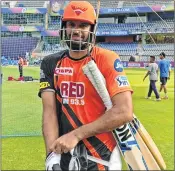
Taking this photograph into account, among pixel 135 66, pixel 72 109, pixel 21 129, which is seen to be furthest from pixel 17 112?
pixel 135 66

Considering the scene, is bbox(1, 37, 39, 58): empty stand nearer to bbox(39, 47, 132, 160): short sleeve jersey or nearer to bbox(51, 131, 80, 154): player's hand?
bbox(39, 47, 132, 160): short sleeve jersey

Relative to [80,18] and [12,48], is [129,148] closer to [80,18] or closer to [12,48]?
[80,18]

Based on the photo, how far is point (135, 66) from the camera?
127ft

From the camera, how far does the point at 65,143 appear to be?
196 cm

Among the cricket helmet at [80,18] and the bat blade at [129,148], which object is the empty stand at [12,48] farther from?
the bat blade at [129,148]

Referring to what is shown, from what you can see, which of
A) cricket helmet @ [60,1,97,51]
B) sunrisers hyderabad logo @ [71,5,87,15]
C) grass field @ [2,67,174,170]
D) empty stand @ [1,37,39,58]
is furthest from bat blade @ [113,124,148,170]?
empty stand @ [1,37,39,58]

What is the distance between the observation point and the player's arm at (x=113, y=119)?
A: 194cm

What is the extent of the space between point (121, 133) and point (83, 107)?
0.25 metres

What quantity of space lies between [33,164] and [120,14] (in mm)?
36127

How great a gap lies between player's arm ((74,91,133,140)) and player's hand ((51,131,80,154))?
0.03 meters

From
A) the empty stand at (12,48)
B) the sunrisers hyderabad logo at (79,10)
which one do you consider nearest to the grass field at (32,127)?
the sunrisers hyderabad logo at (79,10)

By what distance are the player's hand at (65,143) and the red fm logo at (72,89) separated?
8.5 inches

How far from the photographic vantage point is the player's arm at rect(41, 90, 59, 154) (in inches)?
83.7

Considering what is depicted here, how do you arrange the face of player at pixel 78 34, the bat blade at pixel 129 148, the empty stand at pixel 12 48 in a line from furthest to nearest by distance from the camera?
the empty stand at pixel 12 48, the face of player at pixel 78 34, the bat blade at pixel 129 148
